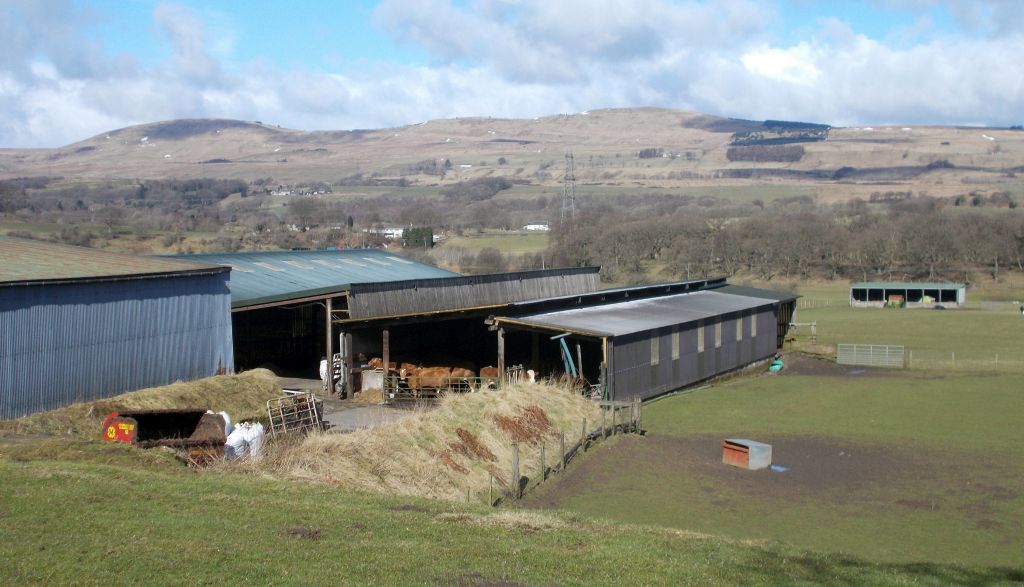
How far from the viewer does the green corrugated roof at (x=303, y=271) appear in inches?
1409

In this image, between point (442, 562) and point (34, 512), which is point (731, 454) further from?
point (34, 512)

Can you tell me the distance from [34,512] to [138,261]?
17.6m

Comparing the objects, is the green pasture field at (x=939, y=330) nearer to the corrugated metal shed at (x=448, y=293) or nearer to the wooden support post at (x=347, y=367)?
the corrugated metal shed at (x=448, y=293)

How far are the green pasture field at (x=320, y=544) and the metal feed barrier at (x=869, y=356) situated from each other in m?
34.9

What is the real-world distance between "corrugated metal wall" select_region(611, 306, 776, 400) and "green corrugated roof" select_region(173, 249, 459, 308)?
10.5 meters

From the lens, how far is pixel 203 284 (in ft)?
98.4

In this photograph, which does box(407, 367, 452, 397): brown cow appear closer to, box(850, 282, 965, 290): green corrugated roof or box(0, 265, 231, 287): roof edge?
box(0, 265, 231, 287): roof edge

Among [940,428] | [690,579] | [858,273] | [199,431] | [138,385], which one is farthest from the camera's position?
[858,273]

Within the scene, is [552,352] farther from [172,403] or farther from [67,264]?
[67,264]

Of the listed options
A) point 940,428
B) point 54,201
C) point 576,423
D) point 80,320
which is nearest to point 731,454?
point 576,423

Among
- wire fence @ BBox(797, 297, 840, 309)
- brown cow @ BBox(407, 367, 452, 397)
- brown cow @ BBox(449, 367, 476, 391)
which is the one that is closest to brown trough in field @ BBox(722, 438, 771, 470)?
brown cow @ BBox(449, 367, 476, 391)

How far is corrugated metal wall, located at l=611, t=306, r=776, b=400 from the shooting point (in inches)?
1412

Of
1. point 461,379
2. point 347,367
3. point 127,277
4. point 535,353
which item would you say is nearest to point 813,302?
point 535,353

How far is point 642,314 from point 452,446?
19.2 meters
